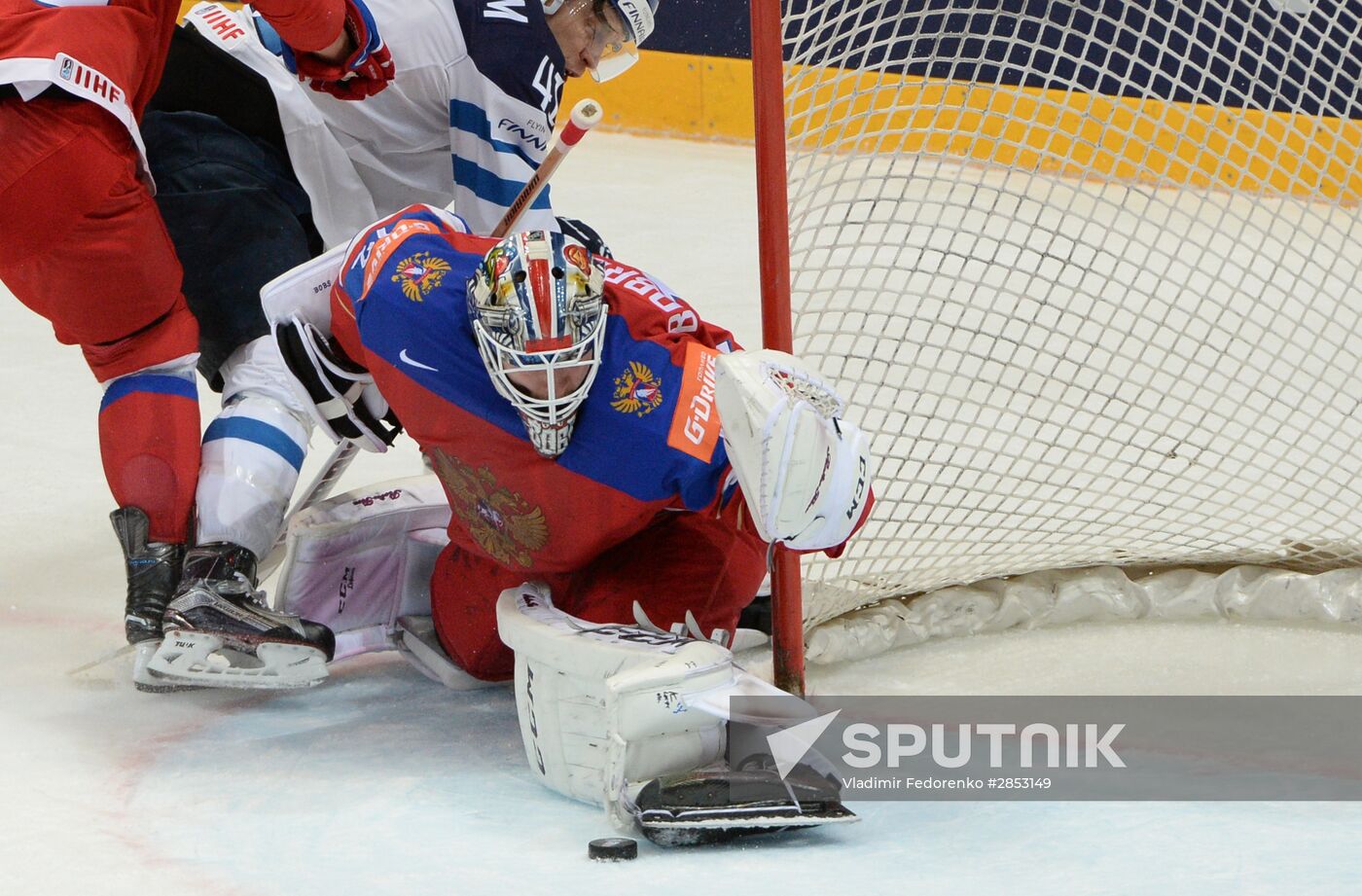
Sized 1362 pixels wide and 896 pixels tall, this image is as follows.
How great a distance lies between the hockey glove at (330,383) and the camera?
2354 millimetres

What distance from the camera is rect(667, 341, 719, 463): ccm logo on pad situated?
2.02m

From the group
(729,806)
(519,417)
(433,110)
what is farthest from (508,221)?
(729,806)

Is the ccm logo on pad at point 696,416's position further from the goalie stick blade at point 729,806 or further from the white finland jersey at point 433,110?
the white finland jersey at point 433,110

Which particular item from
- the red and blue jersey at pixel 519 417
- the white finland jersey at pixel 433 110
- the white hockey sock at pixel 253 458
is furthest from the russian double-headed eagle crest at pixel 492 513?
the white finland jersey at pixel 433 110

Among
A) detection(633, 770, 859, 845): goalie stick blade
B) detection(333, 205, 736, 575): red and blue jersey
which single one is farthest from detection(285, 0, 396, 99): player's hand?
detection(633, 770, 859, 845): goalie stick blade

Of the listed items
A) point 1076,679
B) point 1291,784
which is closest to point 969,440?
point 1076,679

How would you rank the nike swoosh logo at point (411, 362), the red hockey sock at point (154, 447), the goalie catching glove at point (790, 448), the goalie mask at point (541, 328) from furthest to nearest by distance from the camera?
1. the red hockey sock at point (154, 447)
2. the nike swoosh logo at point (411, 362)
3. the goalie mask at point (541, 328)
4. the goalie catching glove at point (790, 448)

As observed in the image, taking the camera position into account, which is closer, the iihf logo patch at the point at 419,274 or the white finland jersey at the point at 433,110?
the iihf logo patch at the point at 419,274

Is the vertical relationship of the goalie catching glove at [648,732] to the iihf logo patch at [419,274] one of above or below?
below

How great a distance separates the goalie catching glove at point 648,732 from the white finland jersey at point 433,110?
3.00 feet

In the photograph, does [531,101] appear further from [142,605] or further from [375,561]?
[142,605]

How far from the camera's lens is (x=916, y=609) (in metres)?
2.68

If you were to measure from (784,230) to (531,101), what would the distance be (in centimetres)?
69

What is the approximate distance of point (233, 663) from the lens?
231 cm
